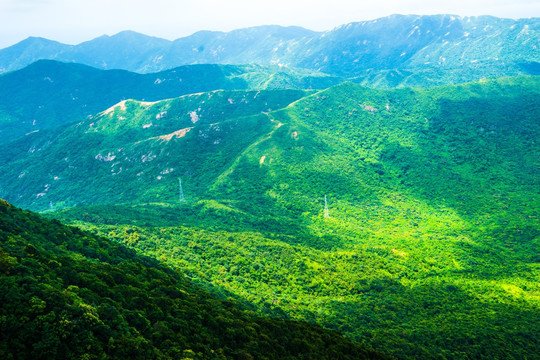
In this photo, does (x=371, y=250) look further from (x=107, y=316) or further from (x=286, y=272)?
(x=107, y=316)

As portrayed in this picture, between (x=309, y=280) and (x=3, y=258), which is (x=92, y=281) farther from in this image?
(x=309, y=280)

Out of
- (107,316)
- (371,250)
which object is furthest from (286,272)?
(107,316)

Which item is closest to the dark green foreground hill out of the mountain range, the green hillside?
the mountain range

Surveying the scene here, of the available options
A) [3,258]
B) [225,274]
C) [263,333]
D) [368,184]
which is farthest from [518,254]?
[3,258]

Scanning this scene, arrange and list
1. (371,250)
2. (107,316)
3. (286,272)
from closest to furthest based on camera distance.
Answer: (107,316) < (286,272) < (371,250)

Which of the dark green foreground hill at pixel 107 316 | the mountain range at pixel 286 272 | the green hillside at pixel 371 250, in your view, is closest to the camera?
the dark green foreground hill at pixel 107 316

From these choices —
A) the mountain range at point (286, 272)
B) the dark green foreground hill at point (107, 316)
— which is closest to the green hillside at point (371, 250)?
the mountain range at point (286, 272)

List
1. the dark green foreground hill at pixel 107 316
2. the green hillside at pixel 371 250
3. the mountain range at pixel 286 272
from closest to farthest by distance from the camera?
the dark green foreground hill at pixel 107 316 → the mountain range at pixel 286 272 → the green hillside at pixel 371 250

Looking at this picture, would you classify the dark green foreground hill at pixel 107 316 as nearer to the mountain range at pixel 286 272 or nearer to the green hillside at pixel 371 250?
the mountain range at pixel 286 272
